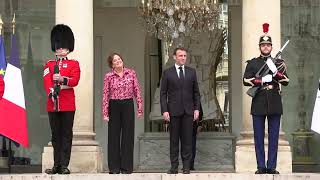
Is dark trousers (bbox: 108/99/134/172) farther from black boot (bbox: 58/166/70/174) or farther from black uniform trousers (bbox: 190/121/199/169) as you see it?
black uniform trousers (bbox: 190/121/199/169)

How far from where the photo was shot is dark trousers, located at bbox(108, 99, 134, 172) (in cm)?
1309

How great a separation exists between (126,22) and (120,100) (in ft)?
19.9

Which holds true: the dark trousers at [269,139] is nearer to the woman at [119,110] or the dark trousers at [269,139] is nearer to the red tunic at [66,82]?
the woman at [119,110]

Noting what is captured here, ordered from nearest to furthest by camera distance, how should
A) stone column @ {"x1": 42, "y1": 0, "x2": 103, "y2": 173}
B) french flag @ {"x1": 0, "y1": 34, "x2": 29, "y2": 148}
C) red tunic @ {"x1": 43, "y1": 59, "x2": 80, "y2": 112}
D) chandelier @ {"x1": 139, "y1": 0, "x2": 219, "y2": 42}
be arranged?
1. red tunic @ {"x1": 43, "y1": 59, "x2": 80, "y2": 112}
2. stone column @ {"x1": 42, "y1": 0, "x2": 103, "y2": 173}
3. french flag @ {"x1": 0, "y1": 34, "x2": 29, "y2": 148}
4. chandelier @ {"x1": 139, "y1": 0, "x2": 219, "y2": 42}

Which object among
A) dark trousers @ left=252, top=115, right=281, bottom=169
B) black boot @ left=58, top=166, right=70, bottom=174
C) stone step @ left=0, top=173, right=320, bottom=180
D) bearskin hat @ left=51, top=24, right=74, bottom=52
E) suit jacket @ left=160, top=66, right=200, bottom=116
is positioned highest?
bearskin hat @ left=51, top=24, right=74, bottom=52

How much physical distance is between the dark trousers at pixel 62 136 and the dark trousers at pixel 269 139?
2873mm

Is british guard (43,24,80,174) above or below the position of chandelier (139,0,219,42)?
below

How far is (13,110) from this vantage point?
1484cm

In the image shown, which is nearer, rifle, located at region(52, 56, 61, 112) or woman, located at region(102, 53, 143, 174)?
rifle, located at region(52, 56, 61, 112)

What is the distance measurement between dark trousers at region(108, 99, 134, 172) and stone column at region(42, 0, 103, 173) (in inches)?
46.0

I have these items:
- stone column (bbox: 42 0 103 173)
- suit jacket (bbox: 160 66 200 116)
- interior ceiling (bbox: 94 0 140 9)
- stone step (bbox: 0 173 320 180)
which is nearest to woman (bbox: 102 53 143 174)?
suit jacket (bbox: 160 66 200 116)

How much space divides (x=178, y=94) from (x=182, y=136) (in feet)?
2.18

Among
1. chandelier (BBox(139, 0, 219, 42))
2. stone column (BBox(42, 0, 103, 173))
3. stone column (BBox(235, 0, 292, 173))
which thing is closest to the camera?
Result: stone column (BBox(42, 0, 103, 173))

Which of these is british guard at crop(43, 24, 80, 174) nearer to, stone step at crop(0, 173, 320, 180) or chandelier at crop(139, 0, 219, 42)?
stone step at crop(0, 173, 320, 180)
